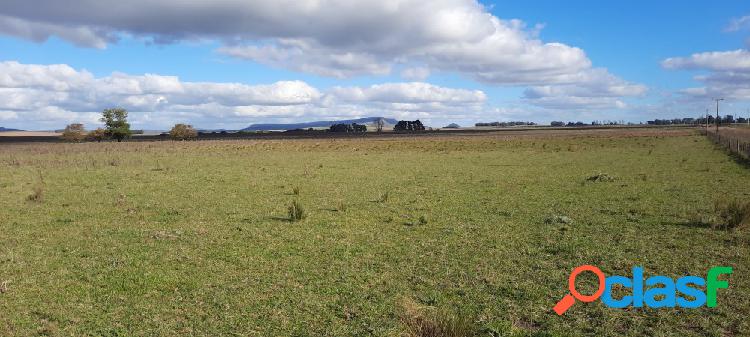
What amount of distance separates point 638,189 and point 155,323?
18660 millimetres

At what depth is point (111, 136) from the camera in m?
91.2

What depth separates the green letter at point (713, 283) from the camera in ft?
23.3

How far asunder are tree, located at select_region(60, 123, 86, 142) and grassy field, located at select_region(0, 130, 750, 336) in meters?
76.7

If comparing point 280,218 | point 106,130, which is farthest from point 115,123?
point 280,218

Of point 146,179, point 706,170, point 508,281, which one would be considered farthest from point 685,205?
point 146,179

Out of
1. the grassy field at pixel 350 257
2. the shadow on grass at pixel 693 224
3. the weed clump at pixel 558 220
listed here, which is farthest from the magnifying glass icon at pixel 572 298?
the shadow on grass at pixel 693 224

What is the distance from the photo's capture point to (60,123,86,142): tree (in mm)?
87125

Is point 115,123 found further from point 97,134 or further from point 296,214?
point 296,214

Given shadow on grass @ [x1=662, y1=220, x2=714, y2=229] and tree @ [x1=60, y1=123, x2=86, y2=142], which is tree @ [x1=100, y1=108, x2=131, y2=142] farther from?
shadow on grass @ [x1=662, y1=220, x2=714, y2=229]

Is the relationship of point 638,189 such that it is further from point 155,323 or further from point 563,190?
point 155,323

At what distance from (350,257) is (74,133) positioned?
94178 mm

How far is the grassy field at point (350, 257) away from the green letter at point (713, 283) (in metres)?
0.15

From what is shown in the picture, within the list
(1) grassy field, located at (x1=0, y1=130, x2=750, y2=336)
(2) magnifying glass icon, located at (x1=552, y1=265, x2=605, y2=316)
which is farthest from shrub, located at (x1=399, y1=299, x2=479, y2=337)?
(2) magnifying glass icon, located at (x1=552, y1=265, x2=605, y2=316)
